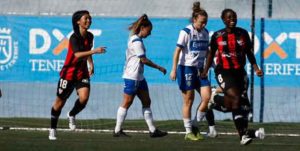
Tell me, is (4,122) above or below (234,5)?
below

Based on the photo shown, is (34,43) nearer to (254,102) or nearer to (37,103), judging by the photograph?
(37,103)

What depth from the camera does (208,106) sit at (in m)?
17.0

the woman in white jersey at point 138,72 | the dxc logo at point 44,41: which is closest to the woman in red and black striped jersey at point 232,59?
the woman in white jersey at point 138,72

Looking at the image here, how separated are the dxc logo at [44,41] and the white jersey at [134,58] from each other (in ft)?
19.8

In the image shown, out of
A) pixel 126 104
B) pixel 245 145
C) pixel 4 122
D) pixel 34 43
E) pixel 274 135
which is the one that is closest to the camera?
pixel 245 145

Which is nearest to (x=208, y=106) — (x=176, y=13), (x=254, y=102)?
(x=254, y=102)

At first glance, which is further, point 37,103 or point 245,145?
point 37,103

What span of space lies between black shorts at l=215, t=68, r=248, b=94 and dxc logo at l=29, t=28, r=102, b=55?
27.5 ft

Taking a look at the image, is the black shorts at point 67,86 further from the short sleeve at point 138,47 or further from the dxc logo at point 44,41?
the dxc logo at point 44,41

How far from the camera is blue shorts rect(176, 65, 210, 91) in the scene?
643 inches

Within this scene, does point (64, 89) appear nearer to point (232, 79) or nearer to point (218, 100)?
point (218, 100)

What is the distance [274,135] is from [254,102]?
167 inches

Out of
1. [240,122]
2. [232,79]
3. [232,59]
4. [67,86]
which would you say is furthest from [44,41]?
[240,122]

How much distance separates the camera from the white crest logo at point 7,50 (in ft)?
74.8
